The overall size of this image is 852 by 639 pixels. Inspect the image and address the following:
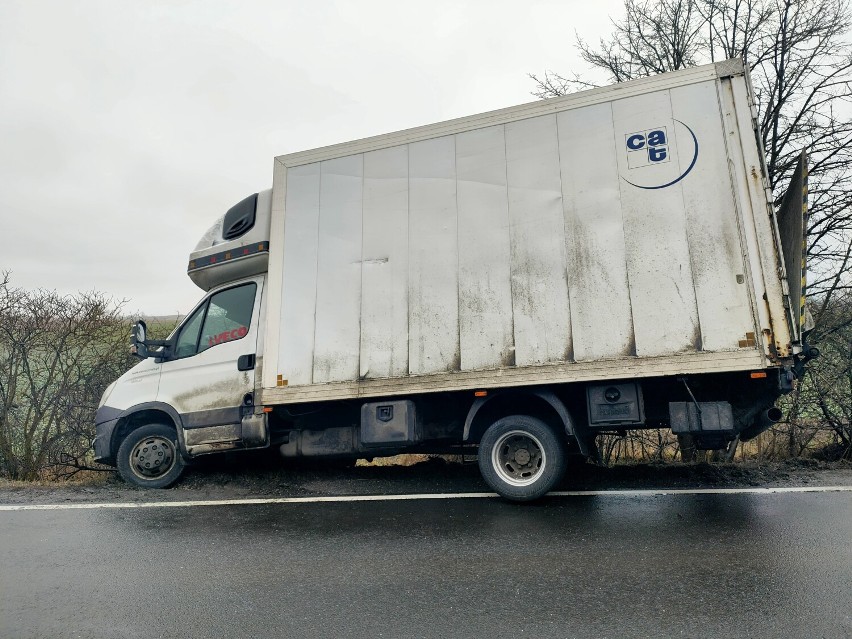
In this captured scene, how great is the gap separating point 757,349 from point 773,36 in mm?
6619

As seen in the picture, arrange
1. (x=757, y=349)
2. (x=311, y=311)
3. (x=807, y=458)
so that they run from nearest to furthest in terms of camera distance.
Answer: (x=757, y=349) → (x=311, y=311) → (x=807, y=458)

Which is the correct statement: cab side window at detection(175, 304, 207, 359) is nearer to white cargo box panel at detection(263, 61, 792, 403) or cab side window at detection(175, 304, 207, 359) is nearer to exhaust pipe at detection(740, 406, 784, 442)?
white cargo box panel at detection(263, 61, 792, 403)

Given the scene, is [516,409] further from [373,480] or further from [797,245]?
[797,245]

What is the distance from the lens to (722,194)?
16.8ft

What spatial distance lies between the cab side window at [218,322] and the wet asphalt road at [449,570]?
Answer: 7.04ft

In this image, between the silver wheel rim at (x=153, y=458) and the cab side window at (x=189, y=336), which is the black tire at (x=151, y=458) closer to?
the silver wheel rim at (x=153, y=458)

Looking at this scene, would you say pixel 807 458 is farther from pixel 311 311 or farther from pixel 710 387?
pixel 311 311

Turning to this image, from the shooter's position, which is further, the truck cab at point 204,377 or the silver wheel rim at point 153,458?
the silver wheel rim at point 153,458

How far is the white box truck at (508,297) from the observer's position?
16.7 feet

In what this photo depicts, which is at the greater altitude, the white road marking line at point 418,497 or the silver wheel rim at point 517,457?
the silver wheel rim at point 517,457

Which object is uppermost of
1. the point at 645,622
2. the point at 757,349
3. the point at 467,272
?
the point at 467,272

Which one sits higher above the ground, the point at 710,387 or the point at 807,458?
the point at 710,387

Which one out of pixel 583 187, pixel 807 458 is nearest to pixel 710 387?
pixel 583 187

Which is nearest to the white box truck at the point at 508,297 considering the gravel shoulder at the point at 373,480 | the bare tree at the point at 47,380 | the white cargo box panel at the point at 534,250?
the white cargo box panel at the point at 534,250
